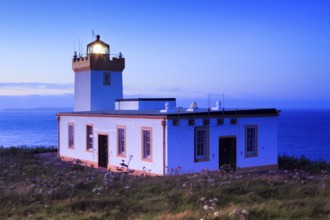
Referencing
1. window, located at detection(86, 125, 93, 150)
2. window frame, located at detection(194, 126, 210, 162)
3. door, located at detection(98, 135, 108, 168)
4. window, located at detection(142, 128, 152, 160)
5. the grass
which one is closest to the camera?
the grass

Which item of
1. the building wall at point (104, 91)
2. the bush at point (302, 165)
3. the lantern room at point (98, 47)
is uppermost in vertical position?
the lantern room at point (98, 47)

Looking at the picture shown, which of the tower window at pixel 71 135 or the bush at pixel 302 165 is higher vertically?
the tower window at pixel 71 135

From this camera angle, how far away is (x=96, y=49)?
27.8 metres

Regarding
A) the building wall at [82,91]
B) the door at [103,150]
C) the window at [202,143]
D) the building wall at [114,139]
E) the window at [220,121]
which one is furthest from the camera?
the building wall at [82,91]

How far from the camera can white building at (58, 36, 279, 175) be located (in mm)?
17734

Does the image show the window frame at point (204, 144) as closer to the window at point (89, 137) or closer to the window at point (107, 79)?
the window at point (89, 137)

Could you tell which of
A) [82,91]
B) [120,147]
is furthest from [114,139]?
[82,91]

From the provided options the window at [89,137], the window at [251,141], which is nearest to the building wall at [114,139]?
the window at [89,137]

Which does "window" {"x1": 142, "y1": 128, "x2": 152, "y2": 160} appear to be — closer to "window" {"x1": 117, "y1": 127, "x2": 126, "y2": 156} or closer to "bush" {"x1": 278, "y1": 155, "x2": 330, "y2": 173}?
"window" {"x1": 117, "y1": 127, "x2": 126, "y2": 156}

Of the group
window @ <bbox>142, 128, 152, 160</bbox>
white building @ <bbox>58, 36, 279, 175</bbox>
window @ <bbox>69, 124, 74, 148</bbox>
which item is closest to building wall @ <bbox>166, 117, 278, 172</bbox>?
white building @ <bbox>58, 36, 279, 175</bbox>

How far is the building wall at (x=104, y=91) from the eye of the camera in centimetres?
2702

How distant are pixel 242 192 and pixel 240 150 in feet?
34.2

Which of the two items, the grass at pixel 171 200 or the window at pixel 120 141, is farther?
the window at pixel 120 141

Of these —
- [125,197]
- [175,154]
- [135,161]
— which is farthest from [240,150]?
[125,197]
